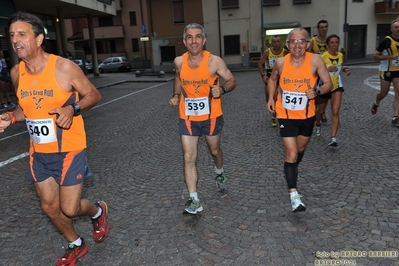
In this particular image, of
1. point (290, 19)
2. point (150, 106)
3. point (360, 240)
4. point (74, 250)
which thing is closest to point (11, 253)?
point (74, 250)

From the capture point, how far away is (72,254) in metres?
3.06

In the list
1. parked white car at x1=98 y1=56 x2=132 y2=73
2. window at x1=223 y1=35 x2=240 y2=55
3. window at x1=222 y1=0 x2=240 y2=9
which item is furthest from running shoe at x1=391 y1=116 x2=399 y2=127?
parked white car at x1=98 y1=56 x2=132 y2=73

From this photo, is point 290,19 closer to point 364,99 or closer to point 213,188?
point 364,99

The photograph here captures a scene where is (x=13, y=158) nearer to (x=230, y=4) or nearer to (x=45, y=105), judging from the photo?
(x=45, y=105)

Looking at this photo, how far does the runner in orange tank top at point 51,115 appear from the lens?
2.72m

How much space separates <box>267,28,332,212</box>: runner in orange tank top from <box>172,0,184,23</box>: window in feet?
102

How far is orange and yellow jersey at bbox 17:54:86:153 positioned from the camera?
2764mm

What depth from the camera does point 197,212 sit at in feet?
12.8

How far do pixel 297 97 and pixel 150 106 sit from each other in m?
8.59

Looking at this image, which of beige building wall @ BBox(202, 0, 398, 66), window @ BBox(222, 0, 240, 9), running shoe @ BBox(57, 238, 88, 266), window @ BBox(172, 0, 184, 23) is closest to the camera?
running shoe @ BBox(57, 238, 88, 266)

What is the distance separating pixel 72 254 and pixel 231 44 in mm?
30570

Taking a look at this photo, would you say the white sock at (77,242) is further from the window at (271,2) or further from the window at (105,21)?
the window at (105,21)

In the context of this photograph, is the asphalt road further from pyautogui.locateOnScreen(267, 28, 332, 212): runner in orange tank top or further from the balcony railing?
the balcony railing

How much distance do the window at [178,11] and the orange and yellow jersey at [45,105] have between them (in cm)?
3221
